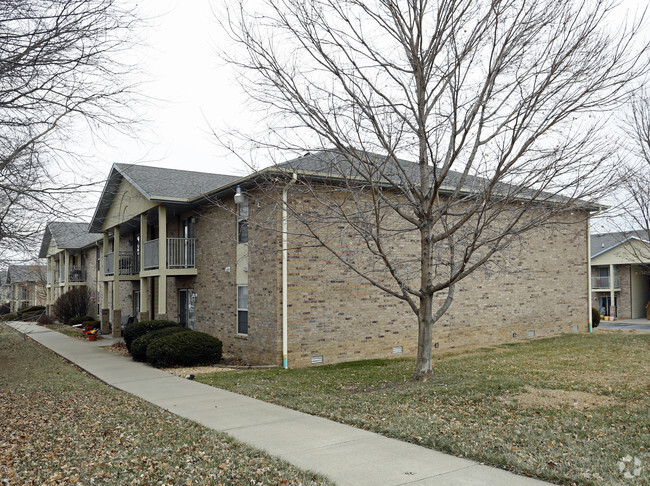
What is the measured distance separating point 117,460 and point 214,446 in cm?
112

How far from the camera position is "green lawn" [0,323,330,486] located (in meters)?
5.64

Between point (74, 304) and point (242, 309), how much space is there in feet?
77.3

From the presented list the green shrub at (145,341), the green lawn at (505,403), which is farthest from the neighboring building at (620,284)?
the green shrub at (145,341)

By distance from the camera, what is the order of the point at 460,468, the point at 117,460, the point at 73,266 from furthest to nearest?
the point at 73,266 < the point at 117,460 < the point at 460,468

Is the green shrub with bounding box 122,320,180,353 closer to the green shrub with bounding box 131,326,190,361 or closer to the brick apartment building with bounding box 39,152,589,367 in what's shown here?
the brick apartment building with bounding box 39,152,589,367

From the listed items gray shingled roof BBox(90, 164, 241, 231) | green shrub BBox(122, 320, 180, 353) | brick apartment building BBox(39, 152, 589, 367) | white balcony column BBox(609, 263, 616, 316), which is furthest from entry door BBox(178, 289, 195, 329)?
white balcony column BBox(609, 263, 616, 316)

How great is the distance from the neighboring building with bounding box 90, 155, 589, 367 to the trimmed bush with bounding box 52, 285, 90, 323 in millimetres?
11258

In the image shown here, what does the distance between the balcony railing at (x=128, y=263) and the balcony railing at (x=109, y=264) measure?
44cm

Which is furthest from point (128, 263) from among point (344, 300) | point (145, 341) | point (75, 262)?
point (75, 262)

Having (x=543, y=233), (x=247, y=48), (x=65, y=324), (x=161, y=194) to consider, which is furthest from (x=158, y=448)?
(x=65, y=324)

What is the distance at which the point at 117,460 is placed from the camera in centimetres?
628

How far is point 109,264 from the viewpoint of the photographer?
26.3 meters

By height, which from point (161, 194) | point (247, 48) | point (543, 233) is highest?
point (247, 48)

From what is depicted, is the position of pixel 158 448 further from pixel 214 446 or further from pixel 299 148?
pixel 299 148
